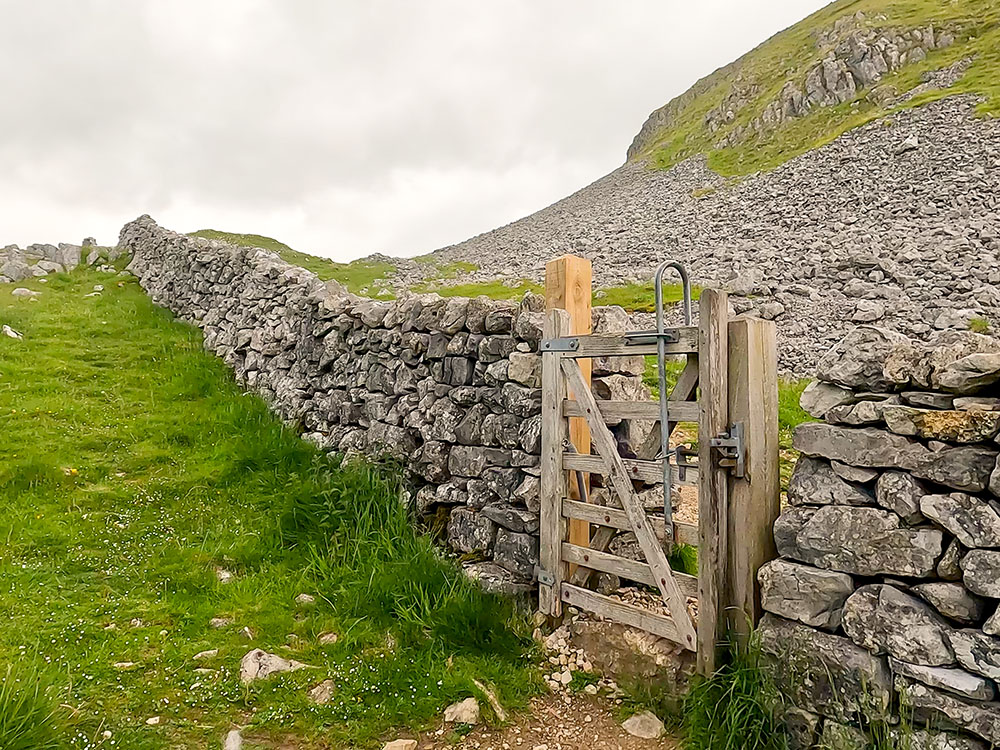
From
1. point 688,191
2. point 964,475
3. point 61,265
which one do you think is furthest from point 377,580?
point 688,191

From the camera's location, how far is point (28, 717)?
167 inches

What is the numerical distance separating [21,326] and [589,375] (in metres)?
12.4

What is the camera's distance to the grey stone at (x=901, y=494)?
392 centimetres

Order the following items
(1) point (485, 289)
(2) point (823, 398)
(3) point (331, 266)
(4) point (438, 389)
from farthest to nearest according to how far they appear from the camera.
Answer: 1. (3) point (331, 266)
2. (1) point (485, 289)
3. (4) point (438, 389)
4. (2) point (823, 398)

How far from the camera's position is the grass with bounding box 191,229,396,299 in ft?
95.3

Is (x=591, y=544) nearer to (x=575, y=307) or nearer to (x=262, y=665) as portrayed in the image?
(x=575, y=307)

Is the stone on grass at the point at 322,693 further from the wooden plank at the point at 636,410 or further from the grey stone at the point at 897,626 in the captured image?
the grey stone at the point at 897,626

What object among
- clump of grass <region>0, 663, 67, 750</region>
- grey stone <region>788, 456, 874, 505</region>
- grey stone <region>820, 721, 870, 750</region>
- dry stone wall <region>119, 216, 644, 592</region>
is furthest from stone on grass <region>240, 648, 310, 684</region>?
grey stone <region>788, 456, 874, 505</region>

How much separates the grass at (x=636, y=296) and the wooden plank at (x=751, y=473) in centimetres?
1362

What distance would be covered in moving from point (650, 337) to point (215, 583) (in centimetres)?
440

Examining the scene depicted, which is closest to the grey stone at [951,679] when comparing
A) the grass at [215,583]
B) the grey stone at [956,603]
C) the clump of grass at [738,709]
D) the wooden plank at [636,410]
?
the grey stone at [956,603]

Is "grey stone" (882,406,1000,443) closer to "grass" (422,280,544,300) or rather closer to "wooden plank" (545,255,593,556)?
"wooden plank" (545,255,593,556)

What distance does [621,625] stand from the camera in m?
5.54

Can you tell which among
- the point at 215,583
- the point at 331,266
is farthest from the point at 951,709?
the point at 331,266
